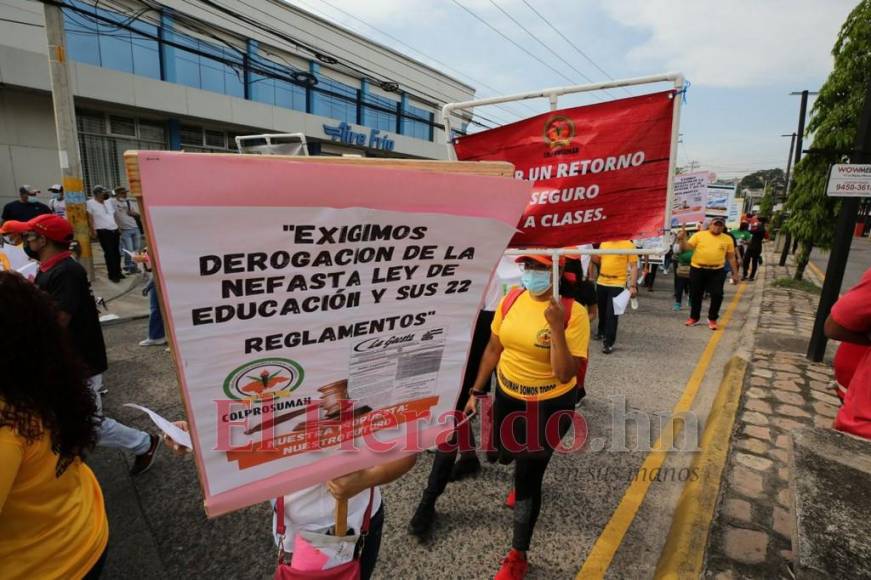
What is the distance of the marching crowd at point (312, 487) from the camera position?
134cm

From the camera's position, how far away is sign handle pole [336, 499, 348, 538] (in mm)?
1370

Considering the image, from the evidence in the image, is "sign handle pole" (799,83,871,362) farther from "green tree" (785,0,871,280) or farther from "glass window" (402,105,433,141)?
"glass window" (402,105,433,141)

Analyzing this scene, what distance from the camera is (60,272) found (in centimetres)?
319

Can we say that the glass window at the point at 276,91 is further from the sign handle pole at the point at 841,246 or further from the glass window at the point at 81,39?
the sign handle pole at the point at 841,246

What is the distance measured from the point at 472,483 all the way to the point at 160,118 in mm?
18266

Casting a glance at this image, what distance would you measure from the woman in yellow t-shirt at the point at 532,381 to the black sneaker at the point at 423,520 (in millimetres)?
498

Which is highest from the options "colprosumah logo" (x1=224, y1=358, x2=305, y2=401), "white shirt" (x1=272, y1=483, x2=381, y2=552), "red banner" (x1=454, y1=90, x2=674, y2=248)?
"red banner" (x1=454, y1=90, x2=674, y2=248)

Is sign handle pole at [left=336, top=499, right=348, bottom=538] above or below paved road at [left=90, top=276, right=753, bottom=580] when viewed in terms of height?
above

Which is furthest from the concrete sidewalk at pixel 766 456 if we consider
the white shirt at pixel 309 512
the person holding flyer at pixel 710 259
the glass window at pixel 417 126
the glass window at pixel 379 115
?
the glass window at pixel 417 126

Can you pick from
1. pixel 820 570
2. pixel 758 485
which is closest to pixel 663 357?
pixel 758 485

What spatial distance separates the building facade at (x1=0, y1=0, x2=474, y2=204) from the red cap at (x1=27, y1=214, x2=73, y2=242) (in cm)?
585

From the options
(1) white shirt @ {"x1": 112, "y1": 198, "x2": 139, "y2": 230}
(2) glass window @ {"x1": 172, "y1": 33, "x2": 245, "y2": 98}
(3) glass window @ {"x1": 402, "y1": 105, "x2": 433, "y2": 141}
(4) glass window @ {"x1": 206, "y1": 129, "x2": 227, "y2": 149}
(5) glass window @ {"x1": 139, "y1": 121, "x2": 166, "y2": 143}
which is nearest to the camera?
(1) white shirt @ {"x1": 112, "y1": 198, "x2": 139, "y2": 230}

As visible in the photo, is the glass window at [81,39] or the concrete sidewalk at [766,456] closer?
the concrete sidewalk at [766,456]

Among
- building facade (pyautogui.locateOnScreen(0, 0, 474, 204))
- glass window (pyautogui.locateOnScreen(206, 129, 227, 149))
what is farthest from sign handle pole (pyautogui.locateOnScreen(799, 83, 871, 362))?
glass window (pyautogui.locateOnScreen(206, 129, 227, 149))
